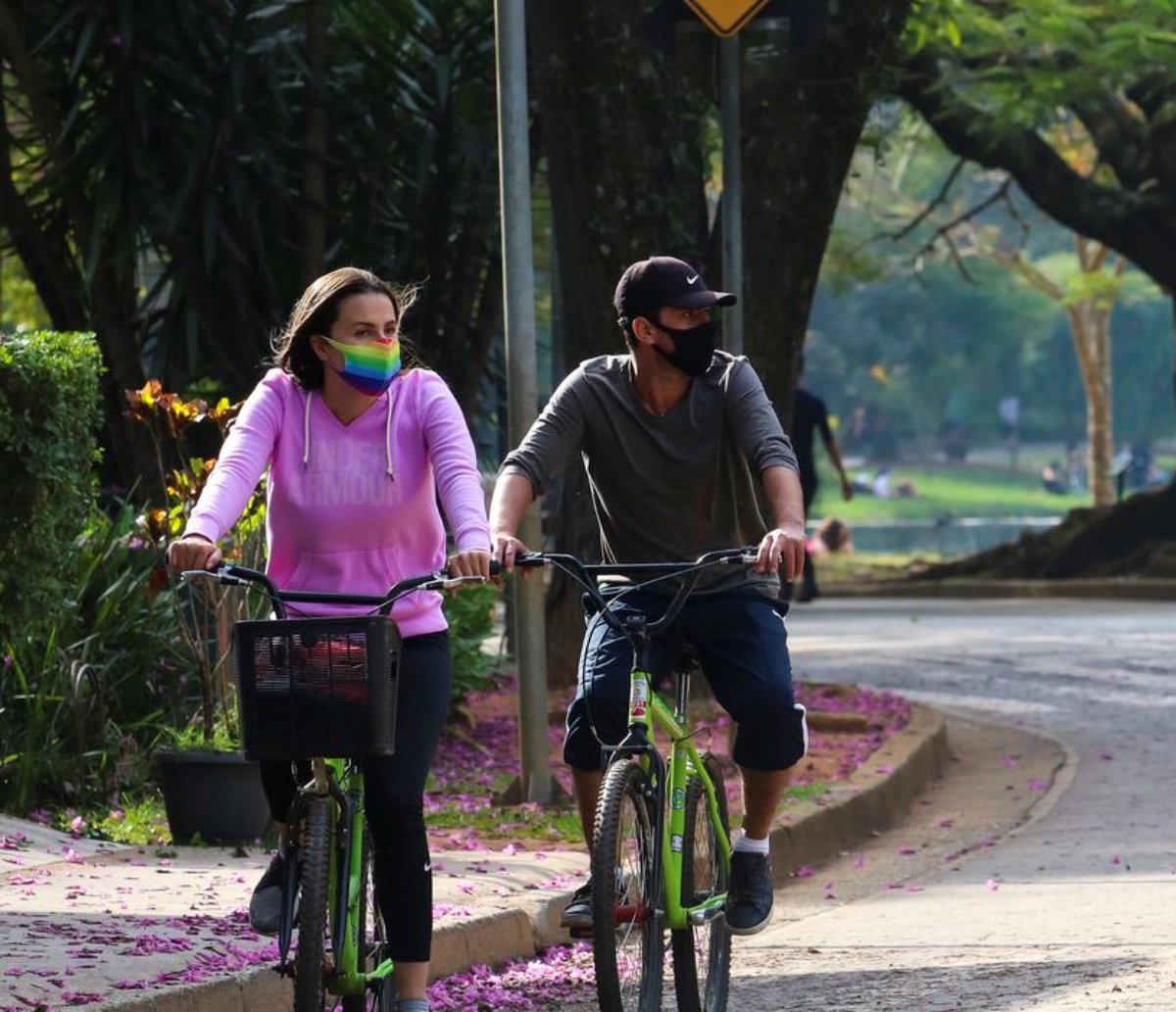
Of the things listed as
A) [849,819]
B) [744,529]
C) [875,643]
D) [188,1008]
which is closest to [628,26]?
[849,819]

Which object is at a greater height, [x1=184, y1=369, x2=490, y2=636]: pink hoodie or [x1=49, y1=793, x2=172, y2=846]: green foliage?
[x1=184, y1=369, x2=490, y2=636]: pink hoodie

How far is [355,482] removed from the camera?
508 cm

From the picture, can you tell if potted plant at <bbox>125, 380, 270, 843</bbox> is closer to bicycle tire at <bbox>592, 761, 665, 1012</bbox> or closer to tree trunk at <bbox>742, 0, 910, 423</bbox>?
bicycle tire at <bbox>592, 761, 665, 1012</bbox>

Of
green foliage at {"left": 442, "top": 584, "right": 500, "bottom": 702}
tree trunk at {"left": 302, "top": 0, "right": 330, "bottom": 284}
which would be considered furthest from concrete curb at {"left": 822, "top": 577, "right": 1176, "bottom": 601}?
green foliage at {"left": 442, "top": 584, "right": 500, "bottom": 702}

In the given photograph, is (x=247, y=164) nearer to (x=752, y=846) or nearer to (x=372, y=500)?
(x=752, y=846)

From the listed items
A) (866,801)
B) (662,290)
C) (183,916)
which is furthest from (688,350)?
(866,801)

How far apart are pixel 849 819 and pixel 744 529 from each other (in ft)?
12.5

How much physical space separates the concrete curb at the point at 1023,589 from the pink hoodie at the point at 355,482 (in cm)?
Result: 1892

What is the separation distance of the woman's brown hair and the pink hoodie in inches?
2.2

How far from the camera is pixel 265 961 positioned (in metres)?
5.95

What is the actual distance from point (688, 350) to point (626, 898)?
4.05 feet

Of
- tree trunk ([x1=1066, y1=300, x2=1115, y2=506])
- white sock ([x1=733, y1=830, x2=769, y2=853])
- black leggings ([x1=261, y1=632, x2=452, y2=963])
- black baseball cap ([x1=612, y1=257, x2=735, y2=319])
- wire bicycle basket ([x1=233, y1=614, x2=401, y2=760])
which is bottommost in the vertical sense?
→ white sock ([x1=733, y1=830, x2=769, y2=853])

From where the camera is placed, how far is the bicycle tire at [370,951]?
4.94 meters

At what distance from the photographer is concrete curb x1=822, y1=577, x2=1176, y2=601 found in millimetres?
23547
